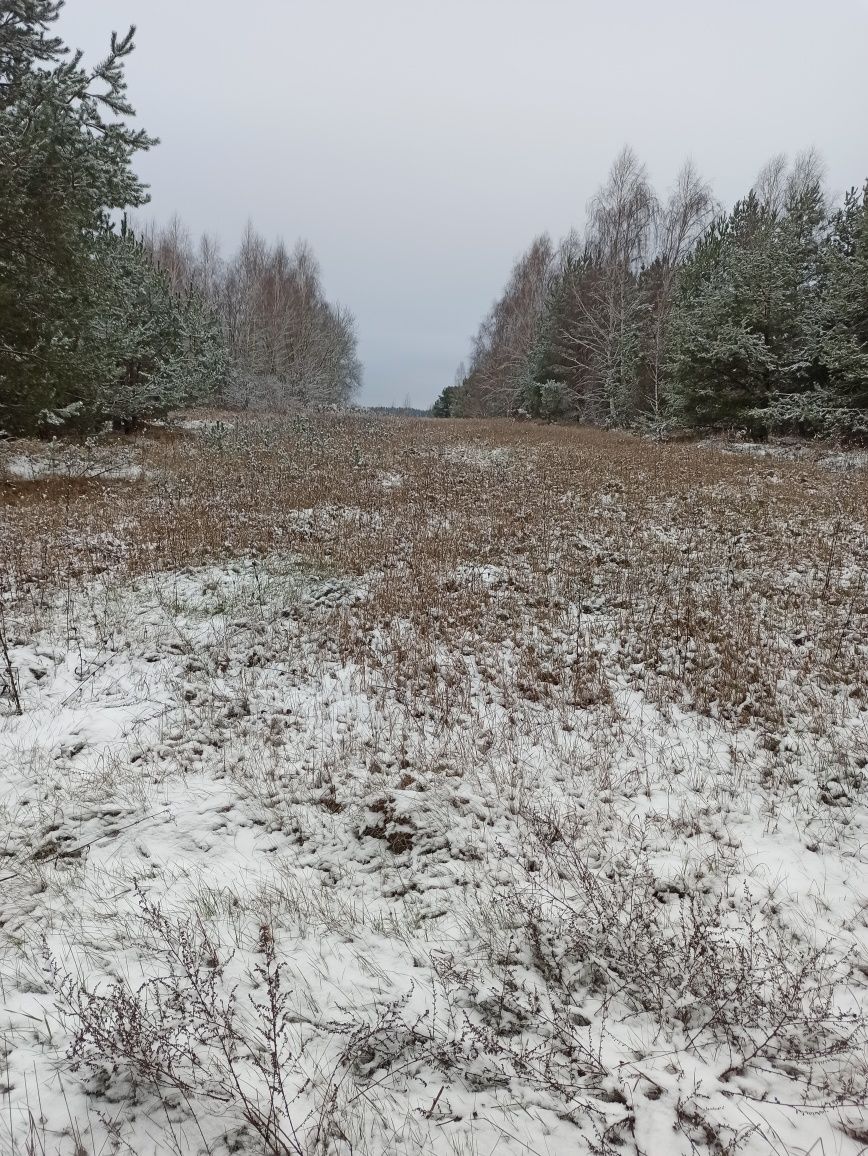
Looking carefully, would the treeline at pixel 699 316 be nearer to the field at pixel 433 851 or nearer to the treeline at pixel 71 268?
the field at pixel 433 851

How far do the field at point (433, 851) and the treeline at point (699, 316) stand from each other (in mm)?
A: 11995

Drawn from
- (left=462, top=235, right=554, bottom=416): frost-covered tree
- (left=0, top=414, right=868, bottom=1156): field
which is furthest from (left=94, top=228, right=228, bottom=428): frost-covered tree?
(left=462, top=235, right=554, bottom=416): frost-covered tree

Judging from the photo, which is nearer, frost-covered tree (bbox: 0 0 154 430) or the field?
the field

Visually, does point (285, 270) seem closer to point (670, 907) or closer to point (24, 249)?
point (24, 249)

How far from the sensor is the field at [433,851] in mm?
2193

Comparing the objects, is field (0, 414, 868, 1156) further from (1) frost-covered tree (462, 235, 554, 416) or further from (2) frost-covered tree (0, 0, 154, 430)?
(1) frost-covered tree (462, 235, 554, 416)

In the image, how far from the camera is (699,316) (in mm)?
19500

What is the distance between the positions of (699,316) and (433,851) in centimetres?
2163

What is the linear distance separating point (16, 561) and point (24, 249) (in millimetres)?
6320

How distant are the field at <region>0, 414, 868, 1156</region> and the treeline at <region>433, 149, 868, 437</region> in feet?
39.4

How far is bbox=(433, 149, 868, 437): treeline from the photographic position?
17078mm

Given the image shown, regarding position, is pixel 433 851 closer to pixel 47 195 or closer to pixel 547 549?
pixel 547 549

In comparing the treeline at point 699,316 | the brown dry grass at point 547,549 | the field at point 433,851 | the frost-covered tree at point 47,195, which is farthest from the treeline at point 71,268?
the treeline at point 699,316

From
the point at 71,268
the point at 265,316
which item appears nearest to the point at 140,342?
the point at 71,268
